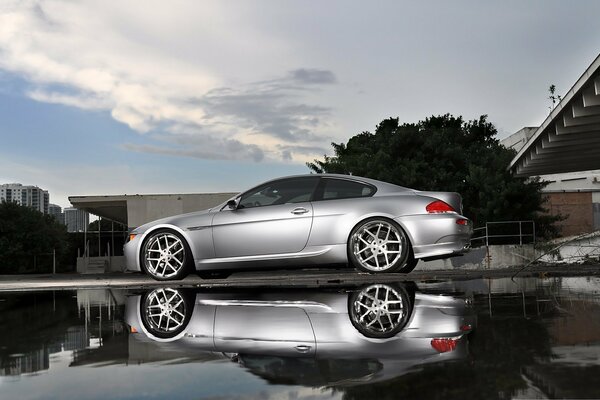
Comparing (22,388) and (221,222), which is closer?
(22,388)

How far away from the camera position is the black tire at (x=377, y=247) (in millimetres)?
8102

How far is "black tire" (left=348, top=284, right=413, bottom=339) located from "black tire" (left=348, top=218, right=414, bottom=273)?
29 centimetres

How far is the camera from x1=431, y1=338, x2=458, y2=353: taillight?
3.85 m

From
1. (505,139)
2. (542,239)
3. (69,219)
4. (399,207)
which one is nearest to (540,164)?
(542,239)

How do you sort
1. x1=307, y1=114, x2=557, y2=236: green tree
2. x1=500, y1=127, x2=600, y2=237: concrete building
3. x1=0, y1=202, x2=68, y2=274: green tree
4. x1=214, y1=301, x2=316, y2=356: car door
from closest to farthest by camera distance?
x1=214, y1=301, x2=316, y2=356: car door
x1=307, y1=114, x2=557, y2=236: green tree
x1=500, y1=127, x2=600, y2=237: concrete building
x1=0, y1=202, x2=68, y2=274: green tree

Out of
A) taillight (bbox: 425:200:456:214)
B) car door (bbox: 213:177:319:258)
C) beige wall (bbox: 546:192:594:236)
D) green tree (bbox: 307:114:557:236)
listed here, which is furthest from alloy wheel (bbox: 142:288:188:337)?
beige wall (bbox: 546:192:594:236)

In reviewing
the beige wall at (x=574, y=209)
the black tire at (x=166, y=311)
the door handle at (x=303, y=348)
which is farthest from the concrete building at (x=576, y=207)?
the door handle at (x=303, y=348)

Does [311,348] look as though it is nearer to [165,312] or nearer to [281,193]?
[165,312]

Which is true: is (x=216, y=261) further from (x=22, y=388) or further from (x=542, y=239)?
(x=542, y=239)

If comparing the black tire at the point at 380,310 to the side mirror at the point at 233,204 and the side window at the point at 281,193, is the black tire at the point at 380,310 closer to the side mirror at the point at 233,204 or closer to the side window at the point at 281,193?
the side window at the point at 281,193

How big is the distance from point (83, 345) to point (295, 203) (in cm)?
423

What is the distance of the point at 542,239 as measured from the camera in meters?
23.9

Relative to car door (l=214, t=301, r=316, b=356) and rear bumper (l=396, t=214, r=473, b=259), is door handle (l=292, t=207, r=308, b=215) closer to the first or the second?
rear bumper (l=396, t=214, r=473, b=259)

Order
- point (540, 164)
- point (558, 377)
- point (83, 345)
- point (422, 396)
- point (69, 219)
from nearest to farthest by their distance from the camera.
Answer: point (422, 396) < point (558, 377) < point (83, 345) < point (540, 164) < point (69, 219)
